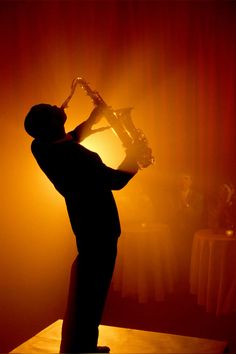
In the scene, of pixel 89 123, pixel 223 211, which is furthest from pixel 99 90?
pixel 89 123

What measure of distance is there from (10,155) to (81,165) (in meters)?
2.38

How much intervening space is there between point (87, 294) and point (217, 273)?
224 cm

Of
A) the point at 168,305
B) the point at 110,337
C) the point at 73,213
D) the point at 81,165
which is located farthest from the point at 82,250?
the point at 168,305

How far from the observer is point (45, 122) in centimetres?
205

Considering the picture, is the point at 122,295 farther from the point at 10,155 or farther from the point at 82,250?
Result: the point at 82,250

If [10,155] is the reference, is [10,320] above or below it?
below

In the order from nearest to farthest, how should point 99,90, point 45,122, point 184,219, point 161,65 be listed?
point 45,122 < point 184,219 < point 99,90 < point 161,65

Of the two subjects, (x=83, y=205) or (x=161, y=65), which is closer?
(x=83, y=205)

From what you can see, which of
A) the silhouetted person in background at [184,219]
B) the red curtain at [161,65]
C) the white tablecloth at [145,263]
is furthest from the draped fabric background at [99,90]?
the white tablecloth at [145,263]

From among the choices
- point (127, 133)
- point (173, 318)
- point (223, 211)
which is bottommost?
point (173, 318)

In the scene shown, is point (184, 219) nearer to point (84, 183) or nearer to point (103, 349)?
point (103, 349)

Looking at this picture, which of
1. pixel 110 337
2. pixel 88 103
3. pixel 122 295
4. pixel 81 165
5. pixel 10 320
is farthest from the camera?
pixel 88 103

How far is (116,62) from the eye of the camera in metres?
5.10

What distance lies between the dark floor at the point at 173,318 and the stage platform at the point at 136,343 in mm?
1357
